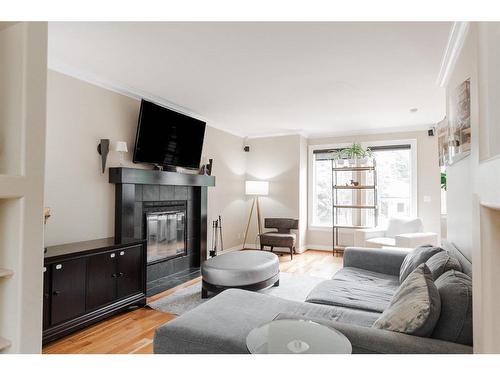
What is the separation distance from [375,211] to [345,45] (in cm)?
388

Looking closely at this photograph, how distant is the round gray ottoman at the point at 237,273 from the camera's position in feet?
10.9

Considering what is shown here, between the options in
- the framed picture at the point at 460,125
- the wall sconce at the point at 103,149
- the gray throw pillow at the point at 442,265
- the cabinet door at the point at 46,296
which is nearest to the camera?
the gray throw pillow at the point at 442,265

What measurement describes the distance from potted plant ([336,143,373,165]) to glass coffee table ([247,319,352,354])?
494 centimetres

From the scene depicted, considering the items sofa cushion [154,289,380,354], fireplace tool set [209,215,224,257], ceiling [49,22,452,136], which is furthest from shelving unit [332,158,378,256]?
sofa cushion [154,289,380,354]

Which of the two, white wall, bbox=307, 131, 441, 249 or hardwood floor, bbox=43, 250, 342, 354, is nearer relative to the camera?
hardwood floor, bbox=43, 250, 342, 354

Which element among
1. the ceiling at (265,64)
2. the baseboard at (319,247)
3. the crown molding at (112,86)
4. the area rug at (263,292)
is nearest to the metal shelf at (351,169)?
the ceiling at (265,64)

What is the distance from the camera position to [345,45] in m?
2.71

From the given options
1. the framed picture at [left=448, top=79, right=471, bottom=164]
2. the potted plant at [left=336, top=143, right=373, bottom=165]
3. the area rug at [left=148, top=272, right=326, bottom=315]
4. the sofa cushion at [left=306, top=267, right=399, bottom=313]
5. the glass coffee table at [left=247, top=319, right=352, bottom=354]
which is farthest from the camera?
the potted plant at [left=336, top=143, right=373, bottom=165]

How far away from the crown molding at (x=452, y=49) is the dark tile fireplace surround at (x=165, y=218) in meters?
3.34

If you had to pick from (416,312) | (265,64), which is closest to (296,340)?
(416,312)

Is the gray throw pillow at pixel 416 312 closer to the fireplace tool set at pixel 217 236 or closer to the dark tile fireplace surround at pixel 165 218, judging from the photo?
the dark tile fireplace surround at pixel 165 218

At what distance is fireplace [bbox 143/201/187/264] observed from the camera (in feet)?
13.4

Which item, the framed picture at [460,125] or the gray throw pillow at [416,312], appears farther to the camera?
the framed picture at [460,125]

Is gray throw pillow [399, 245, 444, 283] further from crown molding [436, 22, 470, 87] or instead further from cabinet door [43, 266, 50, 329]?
cabinet door [43, 266, 50, 329]
